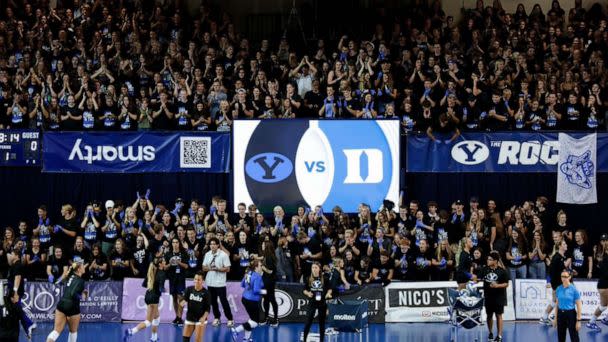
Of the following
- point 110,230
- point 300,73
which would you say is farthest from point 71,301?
point 300,73

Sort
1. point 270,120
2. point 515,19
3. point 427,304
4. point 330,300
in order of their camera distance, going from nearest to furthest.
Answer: point 330,300 < point 427,304 < point 270,120 < point 515,19

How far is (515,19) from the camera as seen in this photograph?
1324 inches

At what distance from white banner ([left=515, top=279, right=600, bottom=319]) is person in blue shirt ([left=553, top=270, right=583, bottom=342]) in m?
A: 5.95

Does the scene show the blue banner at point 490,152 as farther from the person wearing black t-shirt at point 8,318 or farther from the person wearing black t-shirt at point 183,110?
the person wearing black t-shirt at point 8,318

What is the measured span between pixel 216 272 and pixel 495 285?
6.52 metres

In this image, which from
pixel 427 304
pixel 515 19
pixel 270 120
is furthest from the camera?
pixel 515 19

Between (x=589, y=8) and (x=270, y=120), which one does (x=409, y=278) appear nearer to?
(x=270, y=120)

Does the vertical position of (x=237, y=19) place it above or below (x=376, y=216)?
above

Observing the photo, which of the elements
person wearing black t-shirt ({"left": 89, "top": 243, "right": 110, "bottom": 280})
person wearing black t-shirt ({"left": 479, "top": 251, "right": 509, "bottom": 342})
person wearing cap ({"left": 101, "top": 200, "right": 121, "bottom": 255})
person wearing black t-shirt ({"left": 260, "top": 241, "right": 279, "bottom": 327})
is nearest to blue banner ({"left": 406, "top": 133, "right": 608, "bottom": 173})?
person wearing black t-shirt ({"left": 260, "top": 241, "right": 279, "bottom": 327})

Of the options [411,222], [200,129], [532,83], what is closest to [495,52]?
[532,83]

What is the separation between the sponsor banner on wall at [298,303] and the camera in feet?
90.1

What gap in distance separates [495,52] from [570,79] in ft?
7.34

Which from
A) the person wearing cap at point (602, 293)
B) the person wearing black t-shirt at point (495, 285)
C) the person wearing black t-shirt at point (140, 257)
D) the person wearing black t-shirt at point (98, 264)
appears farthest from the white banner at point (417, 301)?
the person wearing black t-shirt at point (98, 264)

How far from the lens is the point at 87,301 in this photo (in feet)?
92.1
